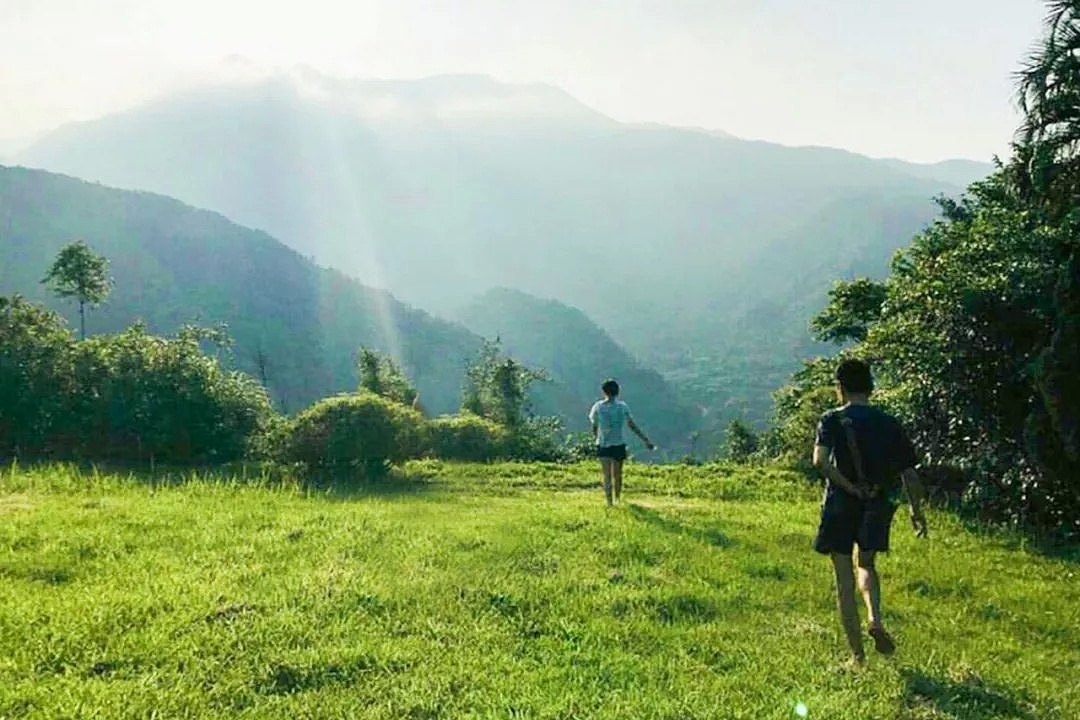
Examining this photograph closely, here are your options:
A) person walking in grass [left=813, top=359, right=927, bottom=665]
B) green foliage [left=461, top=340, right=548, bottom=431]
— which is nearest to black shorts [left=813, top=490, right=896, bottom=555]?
person walking in grass [left=813, top=359, right=927, bottom=665]

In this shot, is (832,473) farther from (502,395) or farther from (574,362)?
(574,362)

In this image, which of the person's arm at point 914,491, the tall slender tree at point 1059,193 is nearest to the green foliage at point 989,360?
the tall slender tree at point 1059,193

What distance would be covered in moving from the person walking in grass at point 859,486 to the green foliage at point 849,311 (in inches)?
977

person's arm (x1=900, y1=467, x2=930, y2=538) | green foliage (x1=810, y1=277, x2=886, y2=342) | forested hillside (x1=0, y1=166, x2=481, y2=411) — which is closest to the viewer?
person's arm (x1=900, y1=467, x2=930, y2=538)

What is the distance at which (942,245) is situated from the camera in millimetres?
15992

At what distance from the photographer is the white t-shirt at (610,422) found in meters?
12.4

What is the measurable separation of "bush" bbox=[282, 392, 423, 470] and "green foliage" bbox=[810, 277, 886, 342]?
18.9 m

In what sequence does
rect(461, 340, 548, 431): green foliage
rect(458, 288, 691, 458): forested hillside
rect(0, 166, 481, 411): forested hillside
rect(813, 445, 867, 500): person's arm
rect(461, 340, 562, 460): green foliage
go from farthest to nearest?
rect(458, 288, 691, 458): forested hillside → rect(0, 166, 481, 411): forested hillside → rect(461, 340, 548, 431): green foliage → rect(461, 340, 562, 460): green foliage → rect(813, 445, 867, 500): person's arm

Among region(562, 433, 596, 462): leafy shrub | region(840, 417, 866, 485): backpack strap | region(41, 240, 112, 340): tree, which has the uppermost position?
region(41, 240, 112, 340): tree

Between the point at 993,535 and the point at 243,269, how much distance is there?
141805 mm

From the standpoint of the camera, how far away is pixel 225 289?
5261 inches

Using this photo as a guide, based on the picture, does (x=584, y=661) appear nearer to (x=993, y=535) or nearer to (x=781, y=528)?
(x=781, y=528)

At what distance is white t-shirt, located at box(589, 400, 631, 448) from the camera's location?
12.4 metres

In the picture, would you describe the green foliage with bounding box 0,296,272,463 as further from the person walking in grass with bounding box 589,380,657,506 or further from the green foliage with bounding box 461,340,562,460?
the green foliage with bounding box 461,340,562,460
